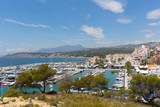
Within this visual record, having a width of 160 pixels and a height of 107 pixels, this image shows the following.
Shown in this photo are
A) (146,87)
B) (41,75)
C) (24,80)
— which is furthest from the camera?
(41,75)

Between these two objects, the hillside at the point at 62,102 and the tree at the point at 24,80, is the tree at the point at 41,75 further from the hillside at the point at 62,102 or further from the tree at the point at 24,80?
the hillside at the point at 62,102

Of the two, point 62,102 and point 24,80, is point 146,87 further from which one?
point 24,80

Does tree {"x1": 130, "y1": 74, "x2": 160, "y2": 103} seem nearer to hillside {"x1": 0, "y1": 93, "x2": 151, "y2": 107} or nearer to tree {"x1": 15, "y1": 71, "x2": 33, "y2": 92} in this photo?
hillside {"x1": 0, "y1": 93, "x2": 151, "y2": 107}

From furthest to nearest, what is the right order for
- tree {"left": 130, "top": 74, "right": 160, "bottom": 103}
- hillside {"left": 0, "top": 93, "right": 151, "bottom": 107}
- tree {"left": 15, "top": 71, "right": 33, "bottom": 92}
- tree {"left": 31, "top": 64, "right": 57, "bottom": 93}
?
tree {"left": 31, "top": 64, "right": 57, "bottom": 93}
tree {"left": 15, "top": 71, "right": 33, "bottom": 92}
tree {"left": 130, "top": 74, "right": 160, "bottom": 103}
hillside {"left": 0, "top": 93, "right": 151, "bottom": 107}

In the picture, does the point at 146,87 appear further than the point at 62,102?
Yes

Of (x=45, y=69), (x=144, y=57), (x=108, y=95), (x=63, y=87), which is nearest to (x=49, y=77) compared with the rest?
(x=45, y=69)

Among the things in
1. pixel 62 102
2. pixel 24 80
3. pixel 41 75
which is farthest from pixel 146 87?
pixel 24 80

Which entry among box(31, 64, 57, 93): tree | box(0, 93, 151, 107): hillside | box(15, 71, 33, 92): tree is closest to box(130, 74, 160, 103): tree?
box(0, 93, 151, 107): hillside

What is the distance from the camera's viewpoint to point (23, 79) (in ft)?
40.9

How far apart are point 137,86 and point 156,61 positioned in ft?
151

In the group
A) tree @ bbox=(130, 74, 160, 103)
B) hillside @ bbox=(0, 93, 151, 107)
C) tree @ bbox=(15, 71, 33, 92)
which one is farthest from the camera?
tree @ bbox=(15, 71, 33, 92)

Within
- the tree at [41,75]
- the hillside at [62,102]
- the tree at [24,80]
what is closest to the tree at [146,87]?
the hillside at [62,102]

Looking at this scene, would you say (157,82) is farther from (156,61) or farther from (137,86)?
(156,61)

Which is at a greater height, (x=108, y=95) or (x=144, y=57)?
(x=144, y=57)
